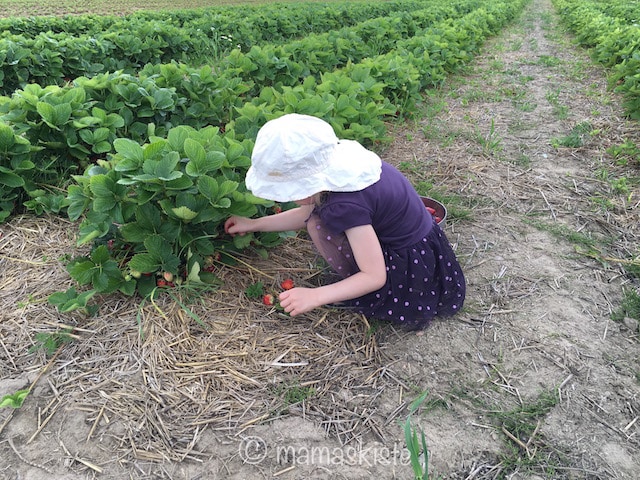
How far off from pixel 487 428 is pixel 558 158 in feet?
10.3

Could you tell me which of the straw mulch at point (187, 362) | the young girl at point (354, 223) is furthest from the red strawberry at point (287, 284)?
the young girl at point (354, 223)

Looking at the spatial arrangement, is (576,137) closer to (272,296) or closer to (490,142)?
(490,142)

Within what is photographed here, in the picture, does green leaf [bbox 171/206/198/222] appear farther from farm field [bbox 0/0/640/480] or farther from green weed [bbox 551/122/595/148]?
green weed [bbox 551/122/595/148]

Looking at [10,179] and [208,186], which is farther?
[10,179]

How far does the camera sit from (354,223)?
5.74 ft

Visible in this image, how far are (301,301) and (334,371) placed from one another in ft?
1.18

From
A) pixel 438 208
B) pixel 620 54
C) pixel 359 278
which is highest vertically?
pixel 359 278

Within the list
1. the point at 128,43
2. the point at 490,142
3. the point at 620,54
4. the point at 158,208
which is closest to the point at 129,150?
the point at 158,208

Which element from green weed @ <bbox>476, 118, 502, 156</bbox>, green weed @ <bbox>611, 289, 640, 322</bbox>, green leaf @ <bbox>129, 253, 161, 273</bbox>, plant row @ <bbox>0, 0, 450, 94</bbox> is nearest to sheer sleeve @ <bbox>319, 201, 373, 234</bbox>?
green leaf @ <bbox>129, 253, 161, 273</bbox>

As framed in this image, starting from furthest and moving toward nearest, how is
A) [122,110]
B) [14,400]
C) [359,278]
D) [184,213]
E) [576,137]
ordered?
[576,137], [122,110], [184,213], [359,278], [14,400]

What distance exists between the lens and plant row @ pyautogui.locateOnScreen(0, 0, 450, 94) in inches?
217

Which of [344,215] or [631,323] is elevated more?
[344,215]

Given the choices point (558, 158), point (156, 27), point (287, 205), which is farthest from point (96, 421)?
point (156, 27)

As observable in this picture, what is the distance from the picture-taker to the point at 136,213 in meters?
2.15
